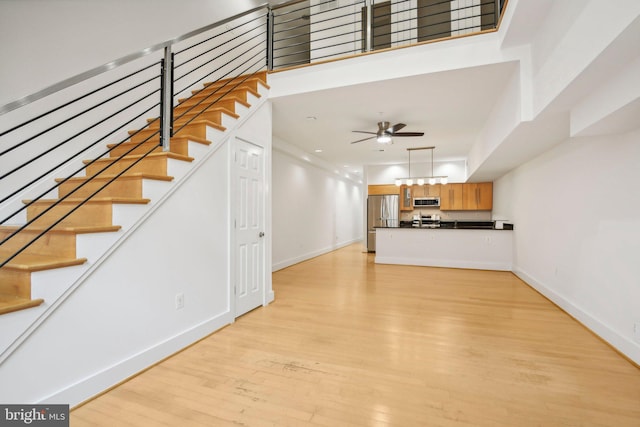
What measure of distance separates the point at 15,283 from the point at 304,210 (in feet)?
20.9

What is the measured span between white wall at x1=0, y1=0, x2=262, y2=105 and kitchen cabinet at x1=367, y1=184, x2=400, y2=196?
7.09 metres

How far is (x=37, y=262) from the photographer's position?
75.9 inches

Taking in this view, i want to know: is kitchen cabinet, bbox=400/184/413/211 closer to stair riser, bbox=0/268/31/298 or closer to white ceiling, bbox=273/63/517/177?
white ceiling, bbox=273/63/517/177

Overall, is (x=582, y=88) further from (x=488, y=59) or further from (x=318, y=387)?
(x=318, y=387)

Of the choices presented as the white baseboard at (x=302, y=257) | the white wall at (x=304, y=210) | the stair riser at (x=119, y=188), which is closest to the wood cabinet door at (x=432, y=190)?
the white wall at (x=304, y=210)

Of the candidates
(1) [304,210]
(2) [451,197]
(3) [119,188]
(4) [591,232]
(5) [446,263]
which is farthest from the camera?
(2) [451,197]

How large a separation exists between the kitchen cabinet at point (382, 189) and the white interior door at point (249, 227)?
6345 mm

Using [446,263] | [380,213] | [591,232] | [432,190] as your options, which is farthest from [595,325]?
[380,213]

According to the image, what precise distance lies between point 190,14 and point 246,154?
8.60 ft

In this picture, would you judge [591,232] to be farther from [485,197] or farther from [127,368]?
[485,197]

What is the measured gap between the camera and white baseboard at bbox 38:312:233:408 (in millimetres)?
1971

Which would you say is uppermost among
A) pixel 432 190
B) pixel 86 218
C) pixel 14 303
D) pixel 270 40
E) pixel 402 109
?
pixel 270 40

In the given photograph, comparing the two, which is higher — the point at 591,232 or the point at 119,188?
the point at 119,188

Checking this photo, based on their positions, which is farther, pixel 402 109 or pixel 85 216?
pixel 402 109
